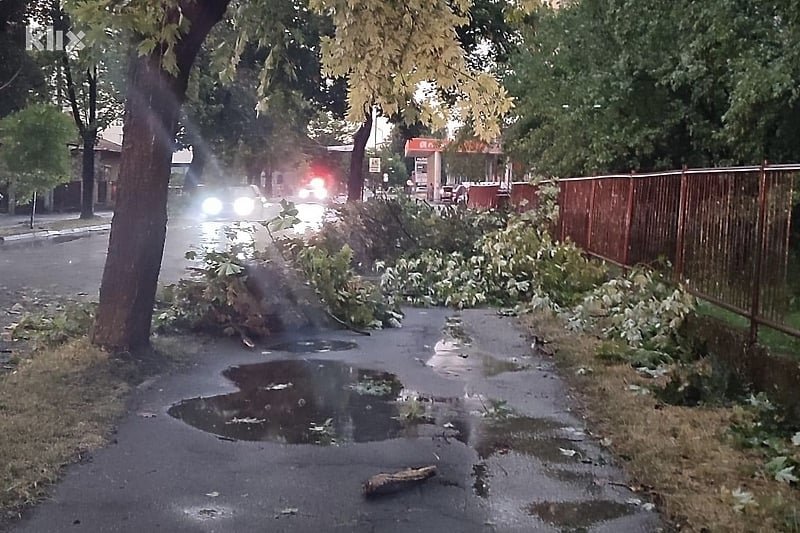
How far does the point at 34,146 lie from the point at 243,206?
60.7ft

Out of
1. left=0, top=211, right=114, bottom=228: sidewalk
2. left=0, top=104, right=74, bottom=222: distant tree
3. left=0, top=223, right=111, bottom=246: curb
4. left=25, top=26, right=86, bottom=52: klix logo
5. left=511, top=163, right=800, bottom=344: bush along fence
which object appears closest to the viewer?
left=511, top=163, right=800, bottom=344: bush along fence

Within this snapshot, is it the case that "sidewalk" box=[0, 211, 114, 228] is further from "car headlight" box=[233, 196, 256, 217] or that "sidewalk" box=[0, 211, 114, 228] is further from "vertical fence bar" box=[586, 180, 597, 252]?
"vertical fence bar" box=[586, 180, 597, 252]

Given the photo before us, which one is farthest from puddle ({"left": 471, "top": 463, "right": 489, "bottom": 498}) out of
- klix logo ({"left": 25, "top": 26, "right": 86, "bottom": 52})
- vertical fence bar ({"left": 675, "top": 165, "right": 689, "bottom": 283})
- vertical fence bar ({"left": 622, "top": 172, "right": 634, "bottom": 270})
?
klix logo ({"left": 25, "top": 26, "right": 86, "bottom": 52})

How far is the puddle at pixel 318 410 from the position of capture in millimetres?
7117

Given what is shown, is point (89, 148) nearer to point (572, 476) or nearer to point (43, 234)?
point (43, 234)

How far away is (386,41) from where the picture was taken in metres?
8.71

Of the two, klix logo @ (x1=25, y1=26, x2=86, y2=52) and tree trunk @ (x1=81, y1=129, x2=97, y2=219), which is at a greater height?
klix logo @ (x1=25, y1=26, x2=86, y2=52)

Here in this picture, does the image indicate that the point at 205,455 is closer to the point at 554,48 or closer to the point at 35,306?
the point at 35,306

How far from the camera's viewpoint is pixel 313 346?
1097 centimetres

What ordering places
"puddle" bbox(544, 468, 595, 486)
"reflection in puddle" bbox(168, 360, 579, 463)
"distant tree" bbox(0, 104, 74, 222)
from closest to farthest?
1. "puddle" bbox(544, 468, 595, 486)
2. "reflection in puddle" bbox(168, 360, 579, 463)
3. "distant tree" bbox(0, 104, 74, 222)

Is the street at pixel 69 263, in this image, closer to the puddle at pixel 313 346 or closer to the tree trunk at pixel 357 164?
the puddle at pixel 313 346

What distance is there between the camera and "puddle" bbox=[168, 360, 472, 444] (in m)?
7.12

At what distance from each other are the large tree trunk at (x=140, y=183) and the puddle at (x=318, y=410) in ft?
3.87

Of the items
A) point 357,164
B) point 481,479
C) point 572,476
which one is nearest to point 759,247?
point 572,476
